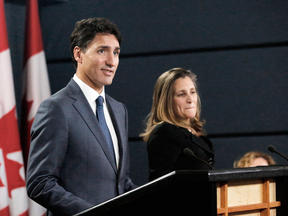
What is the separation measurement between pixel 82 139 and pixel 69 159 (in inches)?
2.6

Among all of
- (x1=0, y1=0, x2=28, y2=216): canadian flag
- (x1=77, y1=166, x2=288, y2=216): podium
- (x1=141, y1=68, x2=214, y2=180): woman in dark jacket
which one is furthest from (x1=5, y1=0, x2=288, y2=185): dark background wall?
(x1=77, y1=166, x2=288, y2=216): podium

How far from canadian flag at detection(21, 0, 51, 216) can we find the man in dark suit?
35.5 inches

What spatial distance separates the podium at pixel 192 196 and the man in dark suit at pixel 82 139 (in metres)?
0.27

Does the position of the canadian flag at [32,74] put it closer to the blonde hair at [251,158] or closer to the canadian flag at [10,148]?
the canadian flag at [10,148]

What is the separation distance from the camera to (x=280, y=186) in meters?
0.84

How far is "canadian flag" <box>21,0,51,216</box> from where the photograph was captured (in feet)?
6.65

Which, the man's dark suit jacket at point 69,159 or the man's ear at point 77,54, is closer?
the man's dark suit jacket at point 69,159

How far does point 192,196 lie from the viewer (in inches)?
25.9

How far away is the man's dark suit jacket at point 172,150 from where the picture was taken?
4.41 feet

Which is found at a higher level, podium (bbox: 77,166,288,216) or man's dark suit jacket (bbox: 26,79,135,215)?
man's dark suit jacket (bbox: 26,79,135,215)

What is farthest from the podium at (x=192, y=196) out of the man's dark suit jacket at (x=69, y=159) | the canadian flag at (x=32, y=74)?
the canadian flag at (x=32, y=74)

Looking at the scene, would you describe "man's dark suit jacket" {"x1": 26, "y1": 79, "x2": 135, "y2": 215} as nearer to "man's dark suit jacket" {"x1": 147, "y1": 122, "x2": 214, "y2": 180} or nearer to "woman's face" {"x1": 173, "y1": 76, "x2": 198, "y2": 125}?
"man's dark suit jacket" {"x1": 147, "y1": 122, "x2": 214, "y2": 180}

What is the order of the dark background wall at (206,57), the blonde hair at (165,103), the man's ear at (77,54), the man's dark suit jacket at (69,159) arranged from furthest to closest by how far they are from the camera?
the dark background wall at (206,57) < the blonde hair at (165,103) < the man's ear at (77,54) < the man's dark suit jacket at (69,159)

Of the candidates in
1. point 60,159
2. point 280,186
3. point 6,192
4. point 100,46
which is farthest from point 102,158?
point 6,192
